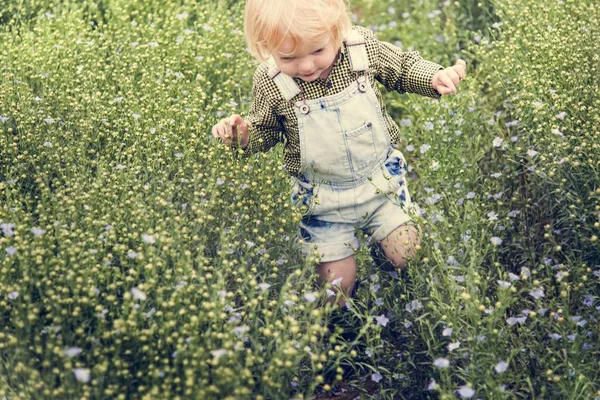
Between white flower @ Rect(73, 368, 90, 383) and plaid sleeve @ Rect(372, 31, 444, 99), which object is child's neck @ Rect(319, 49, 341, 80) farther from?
white flower @ Rect(73, 368, 90, 383)

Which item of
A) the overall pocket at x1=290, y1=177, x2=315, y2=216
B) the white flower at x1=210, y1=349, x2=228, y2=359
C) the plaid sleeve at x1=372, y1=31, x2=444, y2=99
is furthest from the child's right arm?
the white flower at x1=210, y1=349, x2=228, y2=359

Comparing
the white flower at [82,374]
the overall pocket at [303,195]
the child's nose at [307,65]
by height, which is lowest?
the overall pocket at [303,195]

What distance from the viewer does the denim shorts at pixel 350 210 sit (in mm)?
3678

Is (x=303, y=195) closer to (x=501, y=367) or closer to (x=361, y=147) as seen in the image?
(x=361, y=147)

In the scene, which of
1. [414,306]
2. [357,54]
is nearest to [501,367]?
[414,306]

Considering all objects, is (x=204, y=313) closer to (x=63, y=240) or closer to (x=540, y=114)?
(x=63, y=240)

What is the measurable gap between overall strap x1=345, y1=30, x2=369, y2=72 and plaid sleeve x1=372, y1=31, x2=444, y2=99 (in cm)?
12

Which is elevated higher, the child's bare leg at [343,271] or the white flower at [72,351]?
the white flower at [72,351]

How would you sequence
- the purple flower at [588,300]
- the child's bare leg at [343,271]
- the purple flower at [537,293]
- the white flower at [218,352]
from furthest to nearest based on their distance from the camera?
the child's bare leg at [343,271]
the purple flower at [588,300]
the purple flower at [537,293]
the white flower at [218,352]

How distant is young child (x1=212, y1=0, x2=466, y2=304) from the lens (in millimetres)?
3381

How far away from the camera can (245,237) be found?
3.48 meters

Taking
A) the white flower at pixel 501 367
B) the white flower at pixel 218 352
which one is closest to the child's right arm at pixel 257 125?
the white flower at pixel 218 352

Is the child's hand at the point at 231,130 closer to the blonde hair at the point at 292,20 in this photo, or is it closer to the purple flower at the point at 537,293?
the blonde hair at the point at 292,20

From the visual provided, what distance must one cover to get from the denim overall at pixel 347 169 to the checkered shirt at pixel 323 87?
0.13 ft
